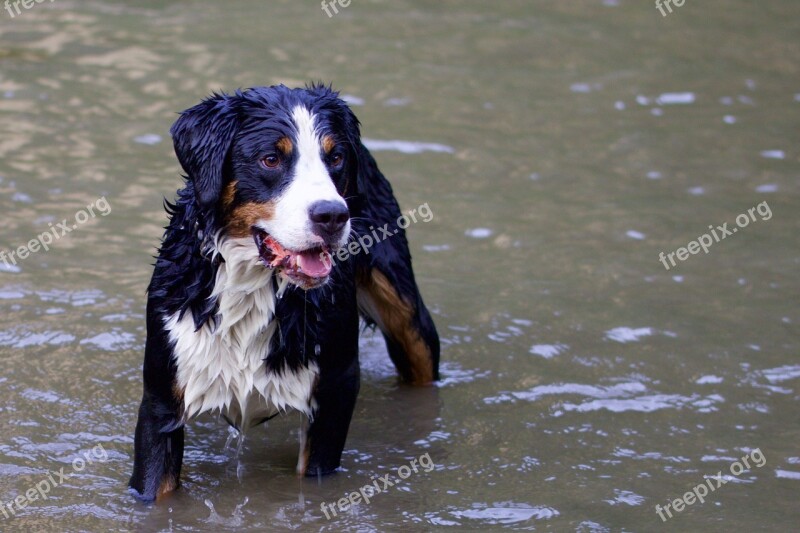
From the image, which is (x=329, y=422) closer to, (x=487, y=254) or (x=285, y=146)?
(x=285, y=146)

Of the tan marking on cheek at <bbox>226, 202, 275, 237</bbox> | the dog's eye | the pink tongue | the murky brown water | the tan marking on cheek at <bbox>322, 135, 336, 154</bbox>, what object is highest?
the tan marking on cheek at <bbox>322, 135, 336, 154</bbox>

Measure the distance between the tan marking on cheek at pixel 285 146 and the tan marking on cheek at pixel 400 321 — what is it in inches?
52.0

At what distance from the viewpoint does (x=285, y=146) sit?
4320 millimetres

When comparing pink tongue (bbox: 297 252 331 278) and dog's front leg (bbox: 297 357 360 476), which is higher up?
pink tongue (bbox: 297 252 331 278)

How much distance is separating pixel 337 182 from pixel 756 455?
244 cm

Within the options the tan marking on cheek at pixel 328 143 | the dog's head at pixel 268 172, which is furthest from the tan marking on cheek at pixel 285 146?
the tan marking on cheek at pixel 328 143

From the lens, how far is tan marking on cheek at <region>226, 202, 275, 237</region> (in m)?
4.32

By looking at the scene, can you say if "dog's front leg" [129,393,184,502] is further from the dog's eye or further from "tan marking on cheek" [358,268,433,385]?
"tan marking on cheek" [358,268,433,385]

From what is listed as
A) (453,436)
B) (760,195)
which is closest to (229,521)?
(453,436)

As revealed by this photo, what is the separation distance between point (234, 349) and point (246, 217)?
1.89 feet

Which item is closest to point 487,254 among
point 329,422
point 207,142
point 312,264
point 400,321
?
point 400,321

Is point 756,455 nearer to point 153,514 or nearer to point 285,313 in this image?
point 285,313

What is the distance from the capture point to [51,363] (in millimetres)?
5867

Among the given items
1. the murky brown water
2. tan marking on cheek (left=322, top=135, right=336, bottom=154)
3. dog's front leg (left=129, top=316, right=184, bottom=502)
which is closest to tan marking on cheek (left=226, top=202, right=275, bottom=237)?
tan marking on cheek (left=322, top=135, right=336, bottom=154)
